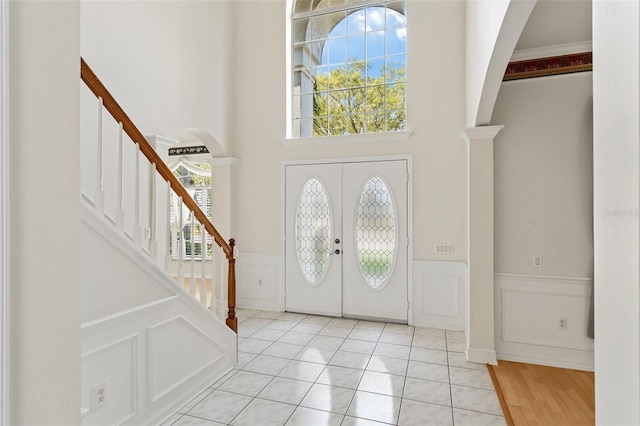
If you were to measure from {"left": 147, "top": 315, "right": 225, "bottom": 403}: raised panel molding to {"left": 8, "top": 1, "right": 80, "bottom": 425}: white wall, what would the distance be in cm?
187

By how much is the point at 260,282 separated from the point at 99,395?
317 centimetres

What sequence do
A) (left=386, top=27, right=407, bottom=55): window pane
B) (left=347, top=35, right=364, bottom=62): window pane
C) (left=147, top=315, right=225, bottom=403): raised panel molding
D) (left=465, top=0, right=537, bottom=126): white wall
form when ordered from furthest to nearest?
(left=347, top=35, right=364, bottom=62): window pane < (left=386, top=27, right=407, bottom=55): window pane < (left=147, top=315, right=225, bottom=403): raised panel molding < (left=465, top=0, right=537, bottom=126): white wall

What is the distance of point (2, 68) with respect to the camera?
1.79ft

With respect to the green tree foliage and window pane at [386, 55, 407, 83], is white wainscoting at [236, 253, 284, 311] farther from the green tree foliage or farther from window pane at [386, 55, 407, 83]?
window pane at [386, 55, 407, 83]

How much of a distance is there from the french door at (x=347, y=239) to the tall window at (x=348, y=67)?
27.4 inches

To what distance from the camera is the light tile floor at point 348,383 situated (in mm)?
2498

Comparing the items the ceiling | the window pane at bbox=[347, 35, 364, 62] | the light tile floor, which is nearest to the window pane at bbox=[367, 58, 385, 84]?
the window pane at bbox=[347, 35, 364, 62]

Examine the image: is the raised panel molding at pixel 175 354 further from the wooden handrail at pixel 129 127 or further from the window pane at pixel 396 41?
the window pane at pixel 396 41

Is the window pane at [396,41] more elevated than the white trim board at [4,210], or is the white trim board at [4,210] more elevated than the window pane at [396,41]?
the window pane at [396,41]

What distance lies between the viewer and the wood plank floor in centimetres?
249

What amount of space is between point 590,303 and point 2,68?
404 cm

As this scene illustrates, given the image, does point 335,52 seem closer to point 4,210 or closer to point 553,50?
point 553,50

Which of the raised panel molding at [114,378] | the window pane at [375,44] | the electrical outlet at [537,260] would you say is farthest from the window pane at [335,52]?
the raised panel molding at [114,378]

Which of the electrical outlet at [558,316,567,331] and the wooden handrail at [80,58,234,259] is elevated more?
the wooden handrail at [80,58,234,259]
